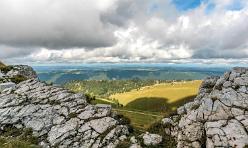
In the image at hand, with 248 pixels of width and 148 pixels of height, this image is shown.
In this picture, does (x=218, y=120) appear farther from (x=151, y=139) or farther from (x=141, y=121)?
(x=141, y=121)

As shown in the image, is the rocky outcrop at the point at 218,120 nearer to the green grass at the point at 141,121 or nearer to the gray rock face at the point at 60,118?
the green grass at the point at 141,121

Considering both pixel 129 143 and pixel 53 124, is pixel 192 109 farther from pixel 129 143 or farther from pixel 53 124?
pixel 53 124

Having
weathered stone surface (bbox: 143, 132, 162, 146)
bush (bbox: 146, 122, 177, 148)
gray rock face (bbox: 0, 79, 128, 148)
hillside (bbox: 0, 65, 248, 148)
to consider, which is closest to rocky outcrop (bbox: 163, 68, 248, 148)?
hillside (bbox: 0, 65, 248, 148)

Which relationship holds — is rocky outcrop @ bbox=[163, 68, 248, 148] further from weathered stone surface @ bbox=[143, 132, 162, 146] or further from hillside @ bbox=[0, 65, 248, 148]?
weathered stone surface @ bbox=[143, 132, 162, 146]

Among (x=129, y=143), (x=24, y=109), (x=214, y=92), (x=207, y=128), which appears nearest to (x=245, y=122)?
(x=207, y=128)

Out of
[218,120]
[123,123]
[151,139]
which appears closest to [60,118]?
[123,123]

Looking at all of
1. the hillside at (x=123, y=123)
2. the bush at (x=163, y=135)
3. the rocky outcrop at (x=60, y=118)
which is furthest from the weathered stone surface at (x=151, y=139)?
the rocky outcrop at (x=60, y=118)
